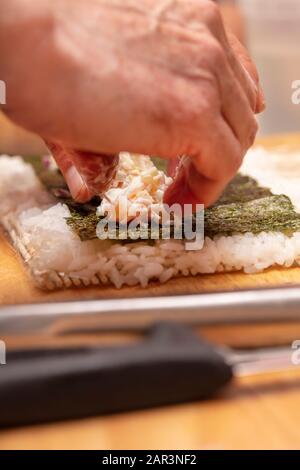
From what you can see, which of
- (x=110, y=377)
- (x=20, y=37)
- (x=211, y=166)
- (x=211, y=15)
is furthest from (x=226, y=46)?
(x=110, y=377)

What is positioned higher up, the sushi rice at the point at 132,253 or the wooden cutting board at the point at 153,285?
the sushi rice at the point at 132,253

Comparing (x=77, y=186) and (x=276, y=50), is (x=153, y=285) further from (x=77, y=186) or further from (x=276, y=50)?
(x=276, y=50)

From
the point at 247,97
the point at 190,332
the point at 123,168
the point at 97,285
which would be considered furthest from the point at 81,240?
the point at 190,332

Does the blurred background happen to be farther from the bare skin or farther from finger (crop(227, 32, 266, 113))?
the bare skin

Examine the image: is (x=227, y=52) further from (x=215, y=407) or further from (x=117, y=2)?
(x=215, y=407)

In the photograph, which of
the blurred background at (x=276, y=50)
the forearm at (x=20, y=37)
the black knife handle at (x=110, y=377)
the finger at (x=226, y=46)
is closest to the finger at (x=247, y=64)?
the finger at (x=226, y=46)

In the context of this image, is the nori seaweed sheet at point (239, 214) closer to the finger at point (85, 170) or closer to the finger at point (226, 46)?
the finger at point (85, 170)
